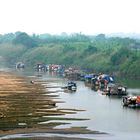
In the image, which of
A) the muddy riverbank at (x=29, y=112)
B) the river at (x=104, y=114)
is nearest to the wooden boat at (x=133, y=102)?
the river at (x=104, y=114)

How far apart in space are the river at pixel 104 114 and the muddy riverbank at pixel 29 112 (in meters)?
1.80

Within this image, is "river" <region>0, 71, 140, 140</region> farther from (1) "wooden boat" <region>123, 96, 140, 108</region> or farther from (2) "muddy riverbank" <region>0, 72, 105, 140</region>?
(2) "muddy riverbank" <region>0, 72, 105, 140</region>

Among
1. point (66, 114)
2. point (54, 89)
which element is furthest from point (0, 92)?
point (66, 114)

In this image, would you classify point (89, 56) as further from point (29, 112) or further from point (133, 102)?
point (29, 112)

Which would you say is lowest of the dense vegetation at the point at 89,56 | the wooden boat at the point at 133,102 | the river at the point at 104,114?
the river at the point at 104,114

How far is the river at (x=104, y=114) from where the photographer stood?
165 feet

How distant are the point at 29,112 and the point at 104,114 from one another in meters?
9.30

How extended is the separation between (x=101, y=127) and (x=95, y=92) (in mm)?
35550

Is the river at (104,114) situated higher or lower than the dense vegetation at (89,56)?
lower

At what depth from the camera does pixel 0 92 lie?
8150cm

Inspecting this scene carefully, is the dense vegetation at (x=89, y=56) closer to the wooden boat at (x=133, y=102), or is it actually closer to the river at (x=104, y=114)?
the river at (x=104, y=114)

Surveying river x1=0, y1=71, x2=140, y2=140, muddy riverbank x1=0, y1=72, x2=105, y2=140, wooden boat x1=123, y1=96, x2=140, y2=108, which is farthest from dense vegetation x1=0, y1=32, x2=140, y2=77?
wooden boat x1=123, y1=96, x2=140, y2=108

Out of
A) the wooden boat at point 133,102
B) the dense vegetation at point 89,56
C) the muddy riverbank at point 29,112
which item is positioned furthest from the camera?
the dense vegetation at point 89,56

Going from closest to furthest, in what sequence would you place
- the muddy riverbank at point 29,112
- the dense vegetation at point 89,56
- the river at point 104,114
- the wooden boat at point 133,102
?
the muddy riverbank at point 29,112
the river at point 104,114
the wooden boat at point 133,102
the dense vegetation at point 89,56
